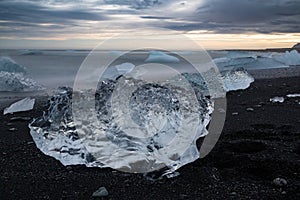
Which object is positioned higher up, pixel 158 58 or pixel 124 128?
pixel 124 128

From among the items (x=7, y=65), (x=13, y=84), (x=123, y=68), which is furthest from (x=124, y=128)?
(x=7, y=65)

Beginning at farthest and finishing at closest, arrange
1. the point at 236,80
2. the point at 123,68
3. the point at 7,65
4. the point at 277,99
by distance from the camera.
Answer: the point at 123,68 < the point at 7,65 < the point at 236,80 < the point at 277,99

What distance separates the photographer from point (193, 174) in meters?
2.78

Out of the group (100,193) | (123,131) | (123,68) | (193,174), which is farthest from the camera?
(123,68)

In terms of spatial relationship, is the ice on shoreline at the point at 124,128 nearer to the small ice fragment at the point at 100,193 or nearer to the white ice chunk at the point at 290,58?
the small ice fragment at the point at 100,193

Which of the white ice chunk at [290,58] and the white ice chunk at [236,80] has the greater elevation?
the white ice chunk at [236,80]

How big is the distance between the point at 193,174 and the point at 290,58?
43.9 ft

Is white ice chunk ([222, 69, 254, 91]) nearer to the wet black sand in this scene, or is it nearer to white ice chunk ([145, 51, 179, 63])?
the wet black sand

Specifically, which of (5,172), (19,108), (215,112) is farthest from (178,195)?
(19,108)

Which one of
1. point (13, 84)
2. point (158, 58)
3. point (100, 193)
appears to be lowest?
point (158, 58)

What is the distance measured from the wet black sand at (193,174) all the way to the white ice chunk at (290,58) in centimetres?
1147

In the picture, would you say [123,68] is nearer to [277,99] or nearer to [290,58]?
[277,99]

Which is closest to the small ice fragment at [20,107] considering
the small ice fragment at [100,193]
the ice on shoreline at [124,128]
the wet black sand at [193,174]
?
A: the wet black sand at [193,174]

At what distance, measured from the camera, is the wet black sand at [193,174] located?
246 centimetres
